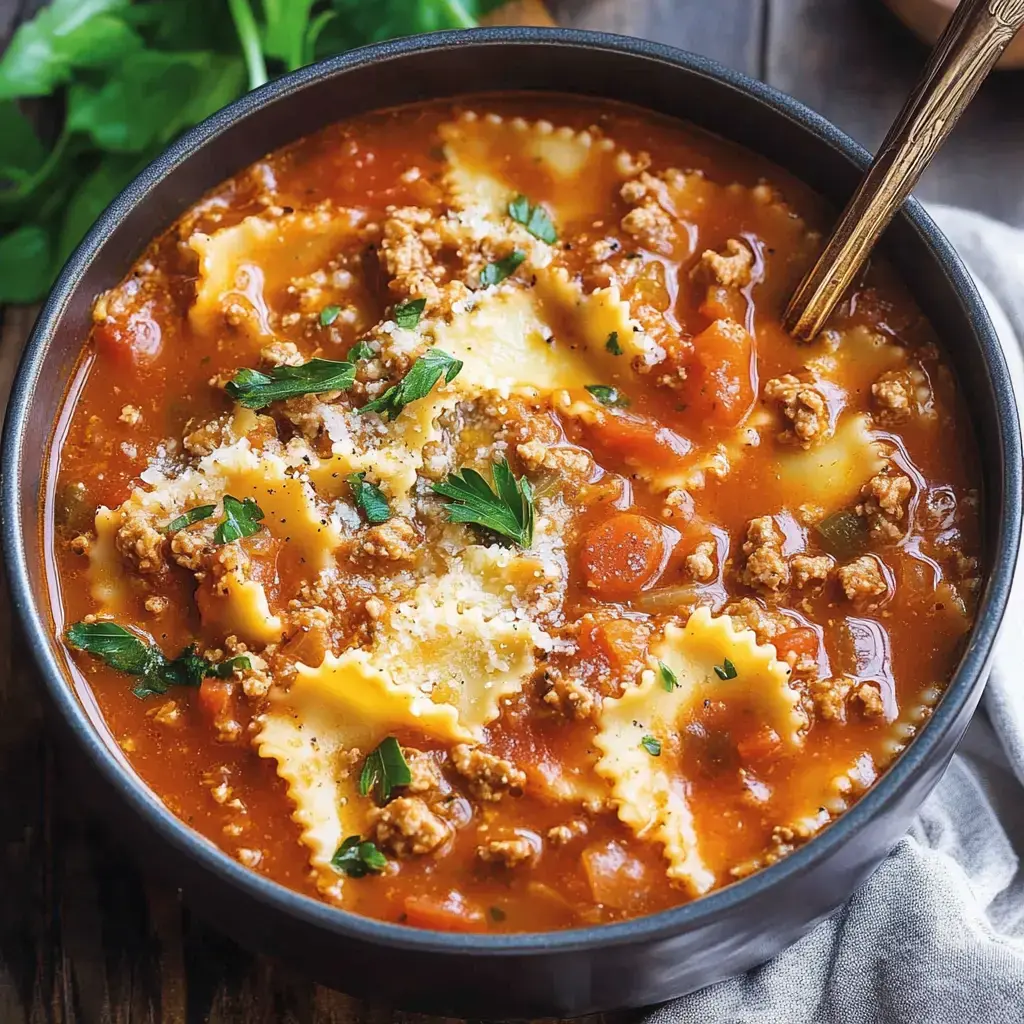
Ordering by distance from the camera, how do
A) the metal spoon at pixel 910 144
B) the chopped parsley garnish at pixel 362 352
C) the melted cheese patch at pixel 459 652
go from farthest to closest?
the chopped parsley garnish at pixel 362 352 → the melted cheese patch at pixel 459 652 → the metal spoon at pixel 910 144

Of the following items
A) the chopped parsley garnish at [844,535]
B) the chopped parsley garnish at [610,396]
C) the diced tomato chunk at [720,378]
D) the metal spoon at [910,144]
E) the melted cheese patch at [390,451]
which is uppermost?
the metal spoon at [910,144]

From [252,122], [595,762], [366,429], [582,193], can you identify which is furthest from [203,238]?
[595,762]

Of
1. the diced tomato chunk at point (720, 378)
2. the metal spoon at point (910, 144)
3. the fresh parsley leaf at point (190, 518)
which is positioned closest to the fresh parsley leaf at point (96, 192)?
the fresh parsley leaf at point (190, 518)

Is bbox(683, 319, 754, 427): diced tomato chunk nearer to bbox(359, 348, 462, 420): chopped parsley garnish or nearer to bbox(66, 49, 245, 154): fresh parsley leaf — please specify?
bbox(359, 348, 462, 420): chopped parsley garnish

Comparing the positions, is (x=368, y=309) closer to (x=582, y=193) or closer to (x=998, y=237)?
(x=582, y=193)

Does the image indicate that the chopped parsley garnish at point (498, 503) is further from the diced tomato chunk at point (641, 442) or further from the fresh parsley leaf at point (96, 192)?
the fresh parsley leaf at point (96, 192)

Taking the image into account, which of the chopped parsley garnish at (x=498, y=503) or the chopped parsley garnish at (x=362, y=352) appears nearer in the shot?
the chopped parsley garnish at (x=498, y=503)

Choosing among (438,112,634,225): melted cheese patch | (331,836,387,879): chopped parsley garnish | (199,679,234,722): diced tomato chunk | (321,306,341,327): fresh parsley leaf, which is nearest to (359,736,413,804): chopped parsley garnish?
(331,836,387,879): chopped parsley garnish
